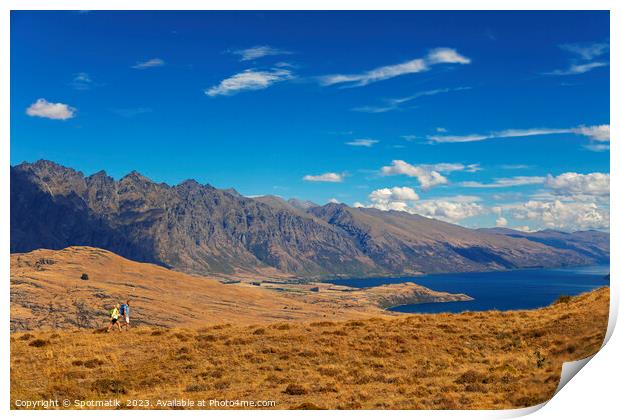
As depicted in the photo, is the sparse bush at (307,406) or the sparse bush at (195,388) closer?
the sparse bush at (307,406)

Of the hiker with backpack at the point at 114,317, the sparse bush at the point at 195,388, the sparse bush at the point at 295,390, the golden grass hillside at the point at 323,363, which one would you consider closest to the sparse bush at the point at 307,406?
the golden grass hillside at the point at 323,363

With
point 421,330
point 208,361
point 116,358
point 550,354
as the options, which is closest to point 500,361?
point 550,354

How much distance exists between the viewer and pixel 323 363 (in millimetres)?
22375

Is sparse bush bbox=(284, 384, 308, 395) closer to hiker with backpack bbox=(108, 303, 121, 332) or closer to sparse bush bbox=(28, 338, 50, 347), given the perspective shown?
hiker with backpack bbox=(108, 303, 121, 332)

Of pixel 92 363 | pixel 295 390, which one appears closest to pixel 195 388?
pixel 295 390

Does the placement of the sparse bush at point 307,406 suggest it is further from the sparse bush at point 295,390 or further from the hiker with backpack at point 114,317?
the hiker with backpack at point 114,317

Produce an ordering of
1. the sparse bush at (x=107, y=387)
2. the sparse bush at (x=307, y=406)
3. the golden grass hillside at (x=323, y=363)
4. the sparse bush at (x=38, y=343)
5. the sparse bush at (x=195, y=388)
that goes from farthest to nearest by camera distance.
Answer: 1. the sparse bush at (x=38, y=343)
2. the sparse bush at (x=195, y=388)
3. the sparse bush at (x=107, y=387)
4. the golden grass hillside at (x=323, y=363)
5. the sparse bush at (x=307, y=406)

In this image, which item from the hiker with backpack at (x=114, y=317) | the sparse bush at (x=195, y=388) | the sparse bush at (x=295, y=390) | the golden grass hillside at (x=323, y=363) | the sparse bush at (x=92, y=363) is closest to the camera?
the golden grass hillside at (x=323, y=363)

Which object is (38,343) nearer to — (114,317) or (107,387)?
(114,317)

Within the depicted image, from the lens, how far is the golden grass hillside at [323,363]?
58.2ft
